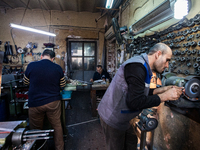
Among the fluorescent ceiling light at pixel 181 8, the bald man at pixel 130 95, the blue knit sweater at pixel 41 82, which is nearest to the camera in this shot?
the bald man at pixel 130 95

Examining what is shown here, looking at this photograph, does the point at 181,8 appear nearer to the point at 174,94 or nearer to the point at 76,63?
the point at 174,94

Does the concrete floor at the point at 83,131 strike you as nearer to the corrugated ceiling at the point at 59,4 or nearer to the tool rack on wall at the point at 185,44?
the tool rack on wall at the point at 185,44

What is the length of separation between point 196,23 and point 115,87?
1.14 meters

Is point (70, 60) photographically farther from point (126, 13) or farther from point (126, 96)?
point (126, 96)

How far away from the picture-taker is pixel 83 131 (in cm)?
284

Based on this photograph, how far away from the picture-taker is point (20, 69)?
17.2ft

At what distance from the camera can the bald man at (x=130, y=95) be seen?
105 cm

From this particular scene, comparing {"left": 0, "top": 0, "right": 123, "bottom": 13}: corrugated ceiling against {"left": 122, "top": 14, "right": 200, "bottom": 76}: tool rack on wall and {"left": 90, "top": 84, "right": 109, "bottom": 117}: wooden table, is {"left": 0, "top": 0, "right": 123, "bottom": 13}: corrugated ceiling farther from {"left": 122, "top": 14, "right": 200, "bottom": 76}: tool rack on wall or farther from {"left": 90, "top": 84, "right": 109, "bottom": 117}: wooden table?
{"left": 122, "top": 14, "right": 200, "bottom": 76}: tool rack on wall

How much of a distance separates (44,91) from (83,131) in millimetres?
1578

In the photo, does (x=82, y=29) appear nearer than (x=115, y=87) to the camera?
No

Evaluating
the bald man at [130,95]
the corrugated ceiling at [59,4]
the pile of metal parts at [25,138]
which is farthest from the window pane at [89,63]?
the pile of metal parts at [25,138]

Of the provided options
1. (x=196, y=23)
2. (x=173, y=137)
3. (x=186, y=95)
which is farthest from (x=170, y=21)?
(x=173, y=137)

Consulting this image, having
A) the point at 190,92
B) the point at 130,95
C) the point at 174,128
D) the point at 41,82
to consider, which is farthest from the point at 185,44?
the point at 41,82

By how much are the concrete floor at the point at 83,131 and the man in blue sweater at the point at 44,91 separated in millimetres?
512
